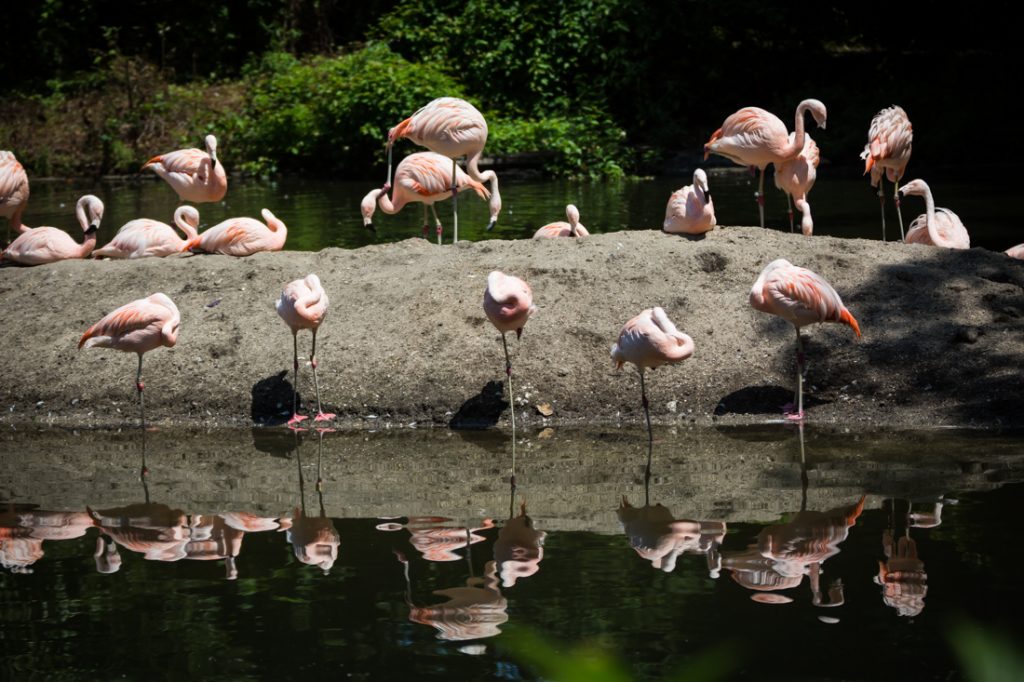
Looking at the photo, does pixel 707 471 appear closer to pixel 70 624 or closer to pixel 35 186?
pixel 70 624

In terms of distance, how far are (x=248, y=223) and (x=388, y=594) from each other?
16.2 feet

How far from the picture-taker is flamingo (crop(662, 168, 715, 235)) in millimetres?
7945

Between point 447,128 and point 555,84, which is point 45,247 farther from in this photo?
point 555,84

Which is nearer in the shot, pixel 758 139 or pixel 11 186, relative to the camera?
pixel 758 139

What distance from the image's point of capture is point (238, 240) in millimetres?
8477

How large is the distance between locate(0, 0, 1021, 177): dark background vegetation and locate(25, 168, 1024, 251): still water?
3.49ft

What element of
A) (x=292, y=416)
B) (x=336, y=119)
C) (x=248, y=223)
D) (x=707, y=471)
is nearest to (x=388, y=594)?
(x=707, y=471)

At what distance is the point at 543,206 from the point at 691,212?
19.4 ft

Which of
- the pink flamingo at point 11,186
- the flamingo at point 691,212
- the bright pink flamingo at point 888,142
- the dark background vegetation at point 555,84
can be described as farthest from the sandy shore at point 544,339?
the dark background vegetation at point 555,84

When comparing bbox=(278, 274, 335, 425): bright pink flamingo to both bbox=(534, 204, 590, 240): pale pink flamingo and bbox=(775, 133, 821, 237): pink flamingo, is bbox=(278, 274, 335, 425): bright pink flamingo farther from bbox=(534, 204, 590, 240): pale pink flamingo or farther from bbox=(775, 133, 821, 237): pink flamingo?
bbox=(775, 133, 821, 237): pink flamingo

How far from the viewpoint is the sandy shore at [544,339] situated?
679 centimetres

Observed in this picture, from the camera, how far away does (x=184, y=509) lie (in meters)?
5.33

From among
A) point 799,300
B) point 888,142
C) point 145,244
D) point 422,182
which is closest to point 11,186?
point 145,244

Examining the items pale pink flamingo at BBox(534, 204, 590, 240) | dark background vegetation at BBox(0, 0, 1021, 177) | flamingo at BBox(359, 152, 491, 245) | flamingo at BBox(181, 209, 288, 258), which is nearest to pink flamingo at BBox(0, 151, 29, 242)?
flamingo at BBox(181, 209, 288, 258)
